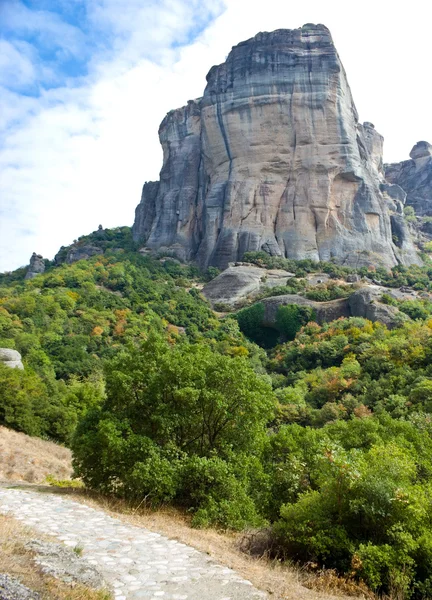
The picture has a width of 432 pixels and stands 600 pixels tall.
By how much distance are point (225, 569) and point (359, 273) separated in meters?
49.5

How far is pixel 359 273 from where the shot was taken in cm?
5344

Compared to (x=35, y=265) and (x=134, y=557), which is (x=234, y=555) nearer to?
(x=134, y=557)

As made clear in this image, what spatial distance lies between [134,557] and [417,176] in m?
95.8

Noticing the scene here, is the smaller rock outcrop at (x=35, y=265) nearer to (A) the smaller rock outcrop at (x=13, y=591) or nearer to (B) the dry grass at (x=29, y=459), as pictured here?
(B) the dry grass at (x=29, y=459)

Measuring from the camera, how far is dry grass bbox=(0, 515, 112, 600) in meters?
4.66

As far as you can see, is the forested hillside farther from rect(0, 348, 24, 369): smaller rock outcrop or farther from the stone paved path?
rect(0, 348, 24, 369): smaller rock outcrop

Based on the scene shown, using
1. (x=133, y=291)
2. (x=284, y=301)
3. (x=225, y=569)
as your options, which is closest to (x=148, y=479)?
(x=225, y=569)

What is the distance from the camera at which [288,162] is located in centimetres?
5938

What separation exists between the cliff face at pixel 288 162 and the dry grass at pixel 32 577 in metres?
51.9

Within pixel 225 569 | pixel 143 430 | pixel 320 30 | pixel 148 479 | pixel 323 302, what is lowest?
pixel 225 569

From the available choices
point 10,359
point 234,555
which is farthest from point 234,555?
point 10,359

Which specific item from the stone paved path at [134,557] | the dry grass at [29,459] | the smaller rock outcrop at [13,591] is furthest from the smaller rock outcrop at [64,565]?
the dry grass at [29,459]

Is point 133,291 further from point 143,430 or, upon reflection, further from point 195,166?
point 143,430

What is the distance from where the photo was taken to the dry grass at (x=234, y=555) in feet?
20.7
